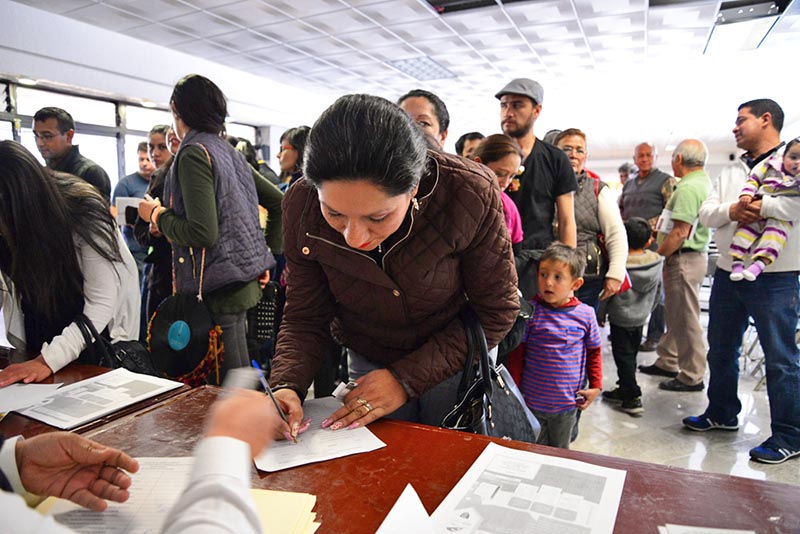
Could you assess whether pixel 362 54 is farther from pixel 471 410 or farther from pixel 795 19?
pixel 471 410

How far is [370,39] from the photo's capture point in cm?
570

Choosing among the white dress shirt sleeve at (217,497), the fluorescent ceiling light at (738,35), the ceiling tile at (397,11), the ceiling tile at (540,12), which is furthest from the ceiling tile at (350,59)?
the white dress shirt sleeve at (217,497)

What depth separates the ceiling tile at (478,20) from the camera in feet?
16.0

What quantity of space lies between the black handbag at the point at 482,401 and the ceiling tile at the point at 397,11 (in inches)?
172

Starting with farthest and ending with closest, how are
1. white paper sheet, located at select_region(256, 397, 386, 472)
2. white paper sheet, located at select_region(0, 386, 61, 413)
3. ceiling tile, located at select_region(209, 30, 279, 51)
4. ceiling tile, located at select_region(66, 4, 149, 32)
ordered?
ceiling tile, located at select_region(209, 30, 279, 51) < ceiling tile, located at select_region(66, 4, 149, 32) < white paper sheet, located at select_region(0, 386, 61, 413) < white paper sheet, located at select_region(256, 397, 386, 472)

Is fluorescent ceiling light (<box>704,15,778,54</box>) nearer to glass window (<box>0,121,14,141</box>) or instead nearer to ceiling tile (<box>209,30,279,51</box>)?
ceiling tile (<box>209,30,279,51</box>)

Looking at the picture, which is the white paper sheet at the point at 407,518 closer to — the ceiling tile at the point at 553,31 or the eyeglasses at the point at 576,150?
the eyeglasses at the point at 576,150

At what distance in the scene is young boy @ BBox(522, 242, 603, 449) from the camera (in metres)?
1.90

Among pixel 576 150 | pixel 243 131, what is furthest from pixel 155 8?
pixel 576 150

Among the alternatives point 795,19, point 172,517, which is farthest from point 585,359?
point 795,19

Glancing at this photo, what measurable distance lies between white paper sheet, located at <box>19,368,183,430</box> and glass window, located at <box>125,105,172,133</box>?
6335 millimetres

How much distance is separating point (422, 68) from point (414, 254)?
6363 millimetres

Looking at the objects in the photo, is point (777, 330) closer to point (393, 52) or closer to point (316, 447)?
point (316, 447)

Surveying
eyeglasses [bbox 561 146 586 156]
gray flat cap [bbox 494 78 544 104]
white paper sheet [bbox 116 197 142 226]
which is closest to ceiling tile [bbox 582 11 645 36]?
eyeglasses [bbox 561 146 586 156]
